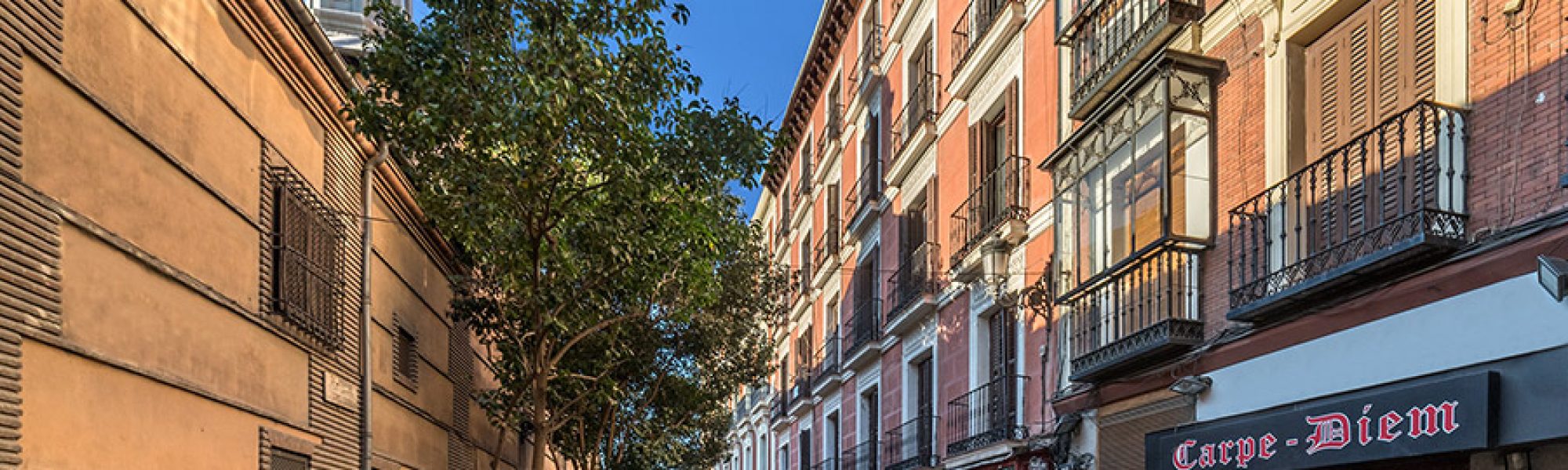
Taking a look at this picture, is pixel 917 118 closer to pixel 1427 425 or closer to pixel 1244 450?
pixel 1244 450

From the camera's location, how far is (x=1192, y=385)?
9.48 metres

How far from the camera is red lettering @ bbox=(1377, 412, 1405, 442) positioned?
6.94m

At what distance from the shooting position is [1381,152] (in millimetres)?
7273

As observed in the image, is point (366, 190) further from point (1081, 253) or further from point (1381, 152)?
point (1381, 152)

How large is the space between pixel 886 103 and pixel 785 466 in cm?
1369

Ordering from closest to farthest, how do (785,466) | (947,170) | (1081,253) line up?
(1081,253)
(947,170)
(785,466)

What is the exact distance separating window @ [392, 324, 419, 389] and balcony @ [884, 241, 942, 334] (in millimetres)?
7516

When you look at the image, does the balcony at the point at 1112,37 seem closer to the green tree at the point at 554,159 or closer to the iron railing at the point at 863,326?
the green tree at the point at 554,159

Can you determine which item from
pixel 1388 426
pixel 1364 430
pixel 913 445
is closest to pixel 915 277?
pixel 913 445

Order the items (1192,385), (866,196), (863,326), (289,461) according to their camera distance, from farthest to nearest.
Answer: (866,196) → (863,326) → (289,461) → (1192,385)

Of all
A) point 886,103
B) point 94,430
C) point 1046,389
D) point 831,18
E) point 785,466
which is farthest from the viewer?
point 785,466

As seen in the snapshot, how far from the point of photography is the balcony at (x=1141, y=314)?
9.75 m

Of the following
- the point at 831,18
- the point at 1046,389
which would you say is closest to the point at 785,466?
the point at 831,18

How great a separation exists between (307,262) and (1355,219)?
810cm
